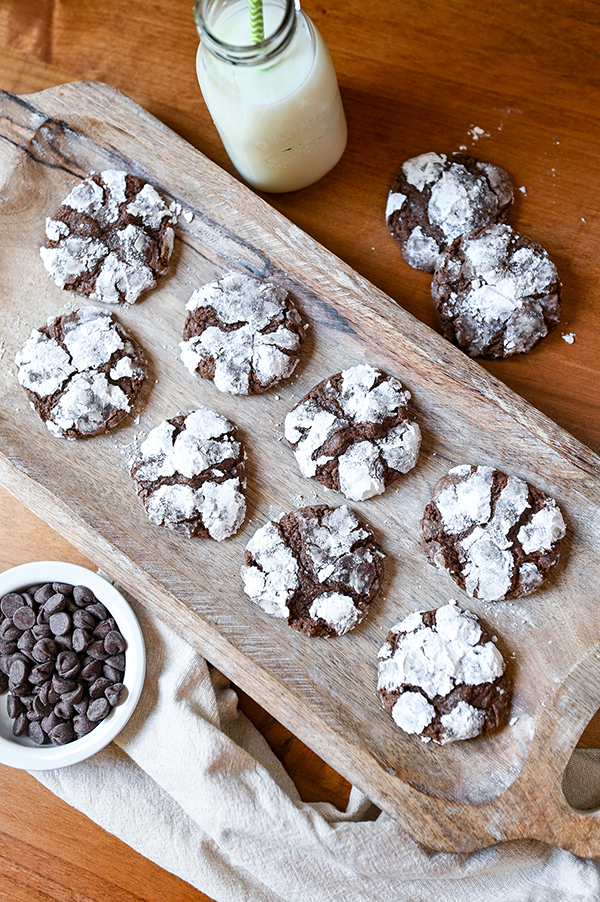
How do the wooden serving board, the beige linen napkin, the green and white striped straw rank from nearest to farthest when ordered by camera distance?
the green and white striped straw → the wooden serving board → the beige linen napkin

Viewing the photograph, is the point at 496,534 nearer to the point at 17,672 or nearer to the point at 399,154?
the point at 399,154

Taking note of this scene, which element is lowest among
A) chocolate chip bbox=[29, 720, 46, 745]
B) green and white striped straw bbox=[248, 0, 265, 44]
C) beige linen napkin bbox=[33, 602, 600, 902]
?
beige linen napkin bbox=[33, 602, 600, 902]

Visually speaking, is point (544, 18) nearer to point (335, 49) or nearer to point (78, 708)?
point (335, 49)

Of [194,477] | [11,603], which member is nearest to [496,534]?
[194,477]

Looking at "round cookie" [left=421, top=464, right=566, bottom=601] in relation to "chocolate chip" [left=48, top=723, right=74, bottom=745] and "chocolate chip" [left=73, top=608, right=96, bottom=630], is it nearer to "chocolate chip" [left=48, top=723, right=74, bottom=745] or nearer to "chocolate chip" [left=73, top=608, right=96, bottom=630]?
"chocolate chip" [left=73, top=608, right=96, bottom=630]

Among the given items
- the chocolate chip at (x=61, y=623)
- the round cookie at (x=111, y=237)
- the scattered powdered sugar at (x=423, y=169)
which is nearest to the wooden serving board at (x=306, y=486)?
the round cookie at (x=111, y=237)

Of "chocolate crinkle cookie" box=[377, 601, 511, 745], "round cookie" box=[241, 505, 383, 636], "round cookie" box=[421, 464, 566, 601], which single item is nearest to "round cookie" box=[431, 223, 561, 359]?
"round cookie" box=[421, 464, 566, 601]
